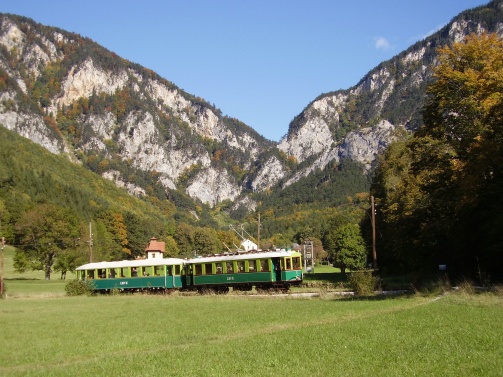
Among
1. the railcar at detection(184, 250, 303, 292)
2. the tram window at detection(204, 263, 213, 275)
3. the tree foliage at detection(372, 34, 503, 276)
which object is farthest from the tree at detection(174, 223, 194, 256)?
the tree foliage at detection(372, 34, 503, 276)

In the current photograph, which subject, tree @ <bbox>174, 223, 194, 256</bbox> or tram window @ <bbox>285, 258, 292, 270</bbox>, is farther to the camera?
tree @ <bbox>174, 223, 194, 256</bbox>

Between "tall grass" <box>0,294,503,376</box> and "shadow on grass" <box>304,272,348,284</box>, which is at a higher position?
"tall grass" <box>0,294,503,376</box>

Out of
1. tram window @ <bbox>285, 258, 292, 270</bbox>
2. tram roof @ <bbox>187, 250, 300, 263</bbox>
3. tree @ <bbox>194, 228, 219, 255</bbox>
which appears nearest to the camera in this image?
tram roof @ <bbox>187, 250, 300, 263</bbox>

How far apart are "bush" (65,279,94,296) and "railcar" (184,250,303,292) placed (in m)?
9.31

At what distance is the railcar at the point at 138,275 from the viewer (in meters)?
40.3

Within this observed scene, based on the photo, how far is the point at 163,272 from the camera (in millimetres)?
40438

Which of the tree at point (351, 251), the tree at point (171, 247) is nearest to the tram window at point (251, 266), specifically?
the tree at point (351, 251)

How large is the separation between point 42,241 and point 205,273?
3933 cm

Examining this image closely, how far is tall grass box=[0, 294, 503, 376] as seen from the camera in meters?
9.70

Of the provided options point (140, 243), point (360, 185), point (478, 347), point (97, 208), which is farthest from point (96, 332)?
point (360, 185)

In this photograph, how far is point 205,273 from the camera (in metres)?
38.6

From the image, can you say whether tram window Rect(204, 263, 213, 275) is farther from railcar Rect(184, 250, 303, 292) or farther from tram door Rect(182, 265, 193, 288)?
tram door Rect(182, 265, 193, 288)

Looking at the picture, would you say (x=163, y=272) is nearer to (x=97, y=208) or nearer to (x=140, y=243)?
(x=140, y=243)

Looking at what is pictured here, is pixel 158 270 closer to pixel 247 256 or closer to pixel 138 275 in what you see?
pixel 138 275
